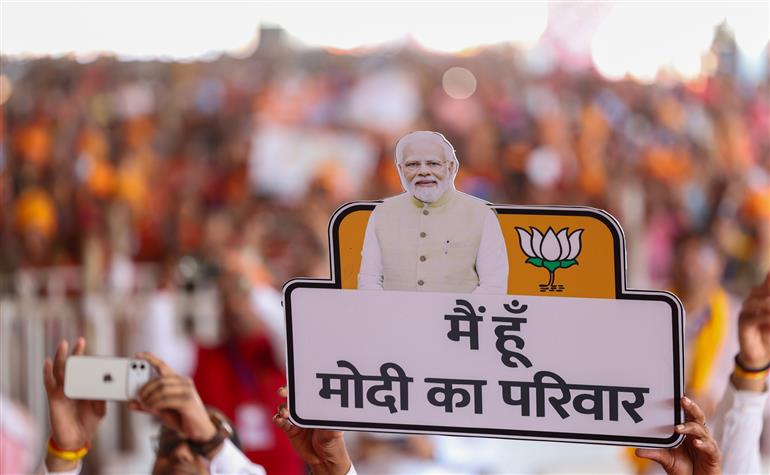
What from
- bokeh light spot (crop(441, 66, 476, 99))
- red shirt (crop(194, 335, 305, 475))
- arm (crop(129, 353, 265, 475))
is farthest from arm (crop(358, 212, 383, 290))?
bokeh light spot (crop(441, 66, 476, 99))

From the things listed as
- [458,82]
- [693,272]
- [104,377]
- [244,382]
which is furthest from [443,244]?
[458,82]

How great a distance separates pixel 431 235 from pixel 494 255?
0.06 meters

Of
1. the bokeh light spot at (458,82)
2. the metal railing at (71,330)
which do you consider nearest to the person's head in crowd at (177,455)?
the metal railing at (71,330)

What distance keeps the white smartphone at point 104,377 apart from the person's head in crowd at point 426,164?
335 millimetres

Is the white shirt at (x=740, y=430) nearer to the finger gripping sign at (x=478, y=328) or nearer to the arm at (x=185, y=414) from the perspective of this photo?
the finger gripping sign at (x=478, y=328)

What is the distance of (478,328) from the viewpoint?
0.81 m

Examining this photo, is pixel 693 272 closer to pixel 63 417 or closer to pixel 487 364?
pixel 487 364

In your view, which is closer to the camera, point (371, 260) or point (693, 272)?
point (371, 260)

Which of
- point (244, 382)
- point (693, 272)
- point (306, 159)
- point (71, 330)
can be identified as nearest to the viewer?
point (244, 382)

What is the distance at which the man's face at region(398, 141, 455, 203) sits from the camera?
806mm

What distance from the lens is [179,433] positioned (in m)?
0.95

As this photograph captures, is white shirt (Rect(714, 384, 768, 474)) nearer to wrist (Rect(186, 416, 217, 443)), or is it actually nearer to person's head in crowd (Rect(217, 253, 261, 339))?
wrist (Rect(186, 416, 217, 443))

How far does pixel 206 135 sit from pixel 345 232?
382 centimetres

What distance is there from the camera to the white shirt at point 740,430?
2.90ft
